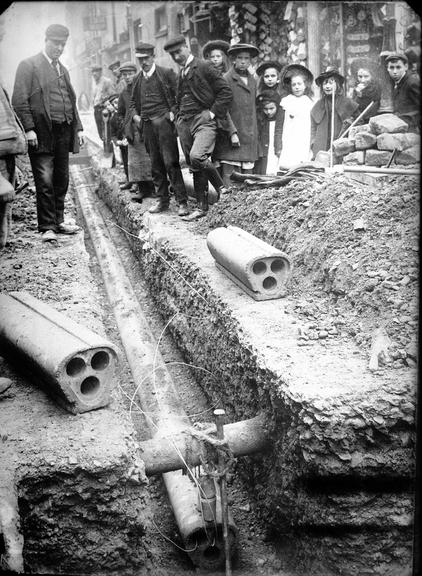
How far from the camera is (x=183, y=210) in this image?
7.31m

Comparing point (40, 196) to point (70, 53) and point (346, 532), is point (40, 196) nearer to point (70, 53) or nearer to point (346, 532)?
point (70, 53)

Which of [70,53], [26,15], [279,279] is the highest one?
[70,53]

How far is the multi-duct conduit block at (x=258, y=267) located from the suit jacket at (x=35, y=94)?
2.51m

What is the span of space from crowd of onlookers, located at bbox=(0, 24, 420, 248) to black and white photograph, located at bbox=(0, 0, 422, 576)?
1.0 inches

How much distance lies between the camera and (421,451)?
153cm

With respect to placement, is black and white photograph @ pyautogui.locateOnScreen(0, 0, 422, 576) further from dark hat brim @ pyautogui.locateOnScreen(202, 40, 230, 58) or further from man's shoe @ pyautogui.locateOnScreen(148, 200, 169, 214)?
man's shoe @ pyautogui.locateOnScreen(148, 200, 169, 214)

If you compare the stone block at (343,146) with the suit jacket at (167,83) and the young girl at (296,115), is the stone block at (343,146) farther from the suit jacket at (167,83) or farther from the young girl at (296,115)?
the suit jacket at (167,83)

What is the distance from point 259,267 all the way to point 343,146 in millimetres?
2274

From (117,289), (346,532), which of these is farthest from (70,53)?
(346,532)

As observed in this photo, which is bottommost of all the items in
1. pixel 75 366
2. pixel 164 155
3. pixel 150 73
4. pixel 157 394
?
pixel 157 394

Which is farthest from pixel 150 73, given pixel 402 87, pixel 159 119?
pixel 402 87

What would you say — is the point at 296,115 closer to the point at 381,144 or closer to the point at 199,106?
the point at 199,106

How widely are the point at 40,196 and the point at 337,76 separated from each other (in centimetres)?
360

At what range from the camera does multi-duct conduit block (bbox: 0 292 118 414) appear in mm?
3027
